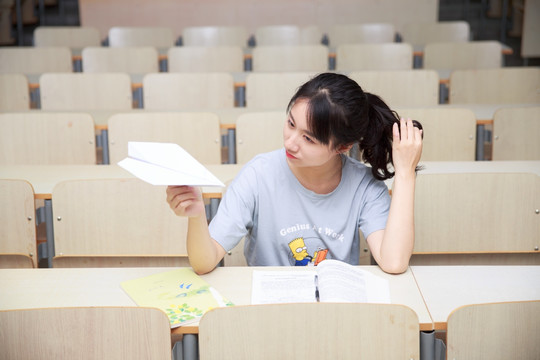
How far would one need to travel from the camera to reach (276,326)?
1.23 meters

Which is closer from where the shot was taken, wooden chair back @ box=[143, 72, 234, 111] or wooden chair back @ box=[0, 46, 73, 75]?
wooden chair back @ box=[143, 72, 234, 111]

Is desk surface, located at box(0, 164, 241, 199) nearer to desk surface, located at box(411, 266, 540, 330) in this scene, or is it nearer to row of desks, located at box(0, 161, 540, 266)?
row of desks, located at box(0, 161, 540, 266)

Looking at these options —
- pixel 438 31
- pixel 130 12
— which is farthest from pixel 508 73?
pixel 130 12

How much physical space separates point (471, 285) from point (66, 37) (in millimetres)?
4731

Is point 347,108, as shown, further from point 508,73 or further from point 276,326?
point 508,73

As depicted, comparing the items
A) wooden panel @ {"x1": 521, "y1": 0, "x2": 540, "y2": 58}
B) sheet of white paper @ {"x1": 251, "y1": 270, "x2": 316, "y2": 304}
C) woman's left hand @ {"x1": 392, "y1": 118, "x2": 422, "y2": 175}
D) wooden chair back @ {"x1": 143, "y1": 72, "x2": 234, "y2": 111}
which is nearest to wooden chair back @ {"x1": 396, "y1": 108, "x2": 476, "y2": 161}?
woman's left hand @ {"x1": 392, "y1": 118, "x2": 422, "y2": 175}

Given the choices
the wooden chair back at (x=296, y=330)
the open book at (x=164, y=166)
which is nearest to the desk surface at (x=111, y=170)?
the open book at (x=164, y=166)

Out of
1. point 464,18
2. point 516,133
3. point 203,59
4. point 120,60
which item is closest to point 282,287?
point 516,133

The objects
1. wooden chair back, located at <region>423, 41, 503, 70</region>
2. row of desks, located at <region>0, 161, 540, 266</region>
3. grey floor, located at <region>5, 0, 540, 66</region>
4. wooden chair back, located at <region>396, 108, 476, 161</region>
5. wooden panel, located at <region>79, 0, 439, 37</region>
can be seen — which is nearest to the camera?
row of desks, located at <region>0, 161, 540, 266</region>

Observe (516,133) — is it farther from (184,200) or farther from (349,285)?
(184,200)

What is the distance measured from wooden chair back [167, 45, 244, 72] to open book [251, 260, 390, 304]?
3098 mm

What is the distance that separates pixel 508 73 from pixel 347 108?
8.19ft

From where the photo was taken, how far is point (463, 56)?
4.58m

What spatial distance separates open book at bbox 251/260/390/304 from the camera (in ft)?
4.88
